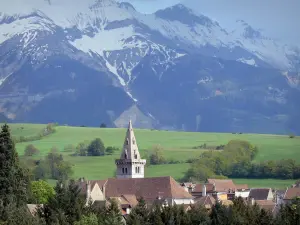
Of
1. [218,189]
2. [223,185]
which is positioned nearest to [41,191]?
[218,189]

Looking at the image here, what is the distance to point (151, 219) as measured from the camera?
84.6m

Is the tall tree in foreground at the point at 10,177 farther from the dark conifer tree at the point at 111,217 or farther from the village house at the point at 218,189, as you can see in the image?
the village house at the point at 218,189

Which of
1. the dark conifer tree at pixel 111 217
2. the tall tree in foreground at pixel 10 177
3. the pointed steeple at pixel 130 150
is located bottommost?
the dark conifer tree at pixel 111 217

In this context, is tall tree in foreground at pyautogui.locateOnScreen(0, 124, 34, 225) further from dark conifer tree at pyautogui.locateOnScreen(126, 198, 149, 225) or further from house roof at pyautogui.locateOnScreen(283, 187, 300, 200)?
house roof at pyautogui.locateOnScreen(283, 187, 300, 200)

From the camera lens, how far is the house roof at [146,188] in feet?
504

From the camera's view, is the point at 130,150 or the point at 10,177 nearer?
the point at 10,177

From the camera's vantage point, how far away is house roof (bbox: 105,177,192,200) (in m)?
154

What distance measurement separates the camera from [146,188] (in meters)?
157

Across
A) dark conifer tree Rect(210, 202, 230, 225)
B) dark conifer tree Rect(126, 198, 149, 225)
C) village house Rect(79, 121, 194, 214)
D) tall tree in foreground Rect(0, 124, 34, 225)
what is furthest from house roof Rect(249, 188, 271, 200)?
dark conifer tree Rect(210, 202, 230, 225)

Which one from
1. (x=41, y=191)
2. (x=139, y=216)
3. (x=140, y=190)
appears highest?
(x=140, y=190)

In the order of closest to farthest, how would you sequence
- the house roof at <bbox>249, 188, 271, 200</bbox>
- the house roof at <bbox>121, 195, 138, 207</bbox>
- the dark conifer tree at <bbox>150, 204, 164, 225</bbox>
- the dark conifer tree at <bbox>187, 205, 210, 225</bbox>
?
the dark conifer tree at <bbox>150, 204, 164, 225</bbox>, the dark conifer tree at <bbox>187, 205, 210, 225</bbox>, the house roof at <bbox>121, 195, 138, 207</bbox>, the house roof at <bbox>249, 188, 271, 200</bbox>

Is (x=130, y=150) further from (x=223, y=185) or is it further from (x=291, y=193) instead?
(x=291, y=193)

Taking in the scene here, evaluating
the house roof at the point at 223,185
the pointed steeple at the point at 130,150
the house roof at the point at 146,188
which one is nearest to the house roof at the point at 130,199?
the house roof at the point at 146,188

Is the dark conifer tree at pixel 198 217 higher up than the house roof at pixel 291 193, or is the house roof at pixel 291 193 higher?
the house roof at pixel 291 193
